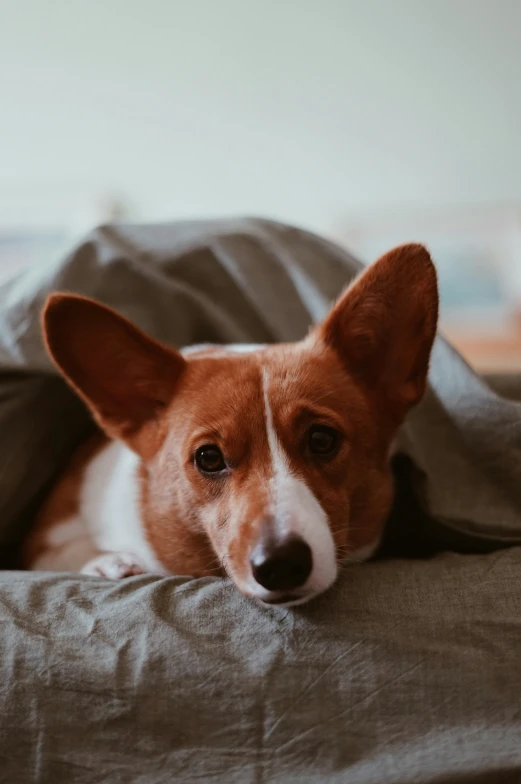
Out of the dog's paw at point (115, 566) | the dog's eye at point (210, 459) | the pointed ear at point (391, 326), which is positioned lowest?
the dog's paw at point (115, 566)

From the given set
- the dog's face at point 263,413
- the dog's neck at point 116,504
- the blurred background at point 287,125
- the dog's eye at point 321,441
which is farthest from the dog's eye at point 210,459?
the blurred background at point 287,125

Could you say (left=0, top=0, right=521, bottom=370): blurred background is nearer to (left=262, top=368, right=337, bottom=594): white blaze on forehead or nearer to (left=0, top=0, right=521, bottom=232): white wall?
(left=0, top=0, right=521, bottom=232): white wall

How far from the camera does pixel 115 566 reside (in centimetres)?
134

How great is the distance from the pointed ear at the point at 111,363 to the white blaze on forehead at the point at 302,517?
311 millimetres

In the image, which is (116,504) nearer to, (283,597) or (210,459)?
(210,459)

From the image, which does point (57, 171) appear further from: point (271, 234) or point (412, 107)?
point (271, 234)

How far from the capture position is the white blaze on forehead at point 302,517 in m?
1.00

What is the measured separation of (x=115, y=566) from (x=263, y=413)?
0.44 m

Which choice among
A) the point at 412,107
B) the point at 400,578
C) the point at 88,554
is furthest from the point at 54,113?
the point at 400,578

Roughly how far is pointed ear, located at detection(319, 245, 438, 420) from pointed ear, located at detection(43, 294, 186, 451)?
→ 0.32 metres

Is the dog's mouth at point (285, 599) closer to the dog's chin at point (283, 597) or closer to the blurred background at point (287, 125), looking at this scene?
the dog's chin at point (283, 597)

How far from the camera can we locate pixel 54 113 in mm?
3660

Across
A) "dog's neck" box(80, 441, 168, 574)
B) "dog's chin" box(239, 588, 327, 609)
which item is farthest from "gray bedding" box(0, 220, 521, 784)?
"dog's neck" box(80, 441, 168, 574)

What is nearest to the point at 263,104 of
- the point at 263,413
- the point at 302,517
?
the point at 263,413
